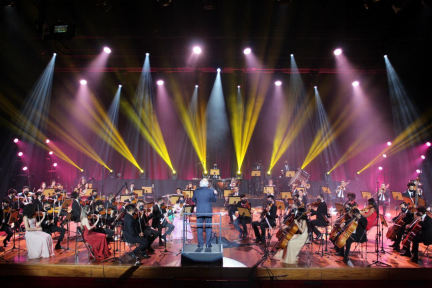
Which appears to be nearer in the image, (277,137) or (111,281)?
(111,281)

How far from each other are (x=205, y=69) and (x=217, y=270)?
1005 centimetres

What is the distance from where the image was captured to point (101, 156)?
758 inches

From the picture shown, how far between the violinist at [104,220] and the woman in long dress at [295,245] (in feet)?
14.1

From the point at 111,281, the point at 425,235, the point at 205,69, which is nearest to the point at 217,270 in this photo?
the point at 111,281

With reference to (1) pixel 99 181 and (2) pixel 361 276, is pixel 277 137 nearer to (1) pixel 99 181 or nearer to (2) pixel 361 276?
(1) pixel 99 181

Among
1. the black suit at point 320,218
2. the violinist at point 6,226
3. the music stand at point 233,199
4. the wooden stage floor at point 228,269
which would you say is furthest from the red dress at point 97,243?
the black suit at point 320,218

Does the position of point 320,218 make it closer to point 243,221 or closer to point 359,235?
point 359,235

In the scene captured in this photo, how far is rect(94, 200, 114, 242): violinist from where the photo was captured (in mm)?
8445

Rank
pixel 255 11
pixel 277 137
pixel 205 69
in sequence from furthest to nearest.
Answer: pixel 277 137
pixel 205 69
pixel 255 11

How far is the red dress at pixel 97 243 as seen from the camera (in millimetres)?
7547

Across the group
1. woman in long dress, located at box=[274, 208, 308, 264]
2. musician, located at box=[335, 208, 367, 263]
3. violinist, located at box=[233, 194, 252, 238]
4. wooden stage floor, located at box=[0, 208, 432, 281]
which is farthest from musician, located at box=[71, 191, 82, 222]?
musician, located at box=[335, 208, 367, 263]

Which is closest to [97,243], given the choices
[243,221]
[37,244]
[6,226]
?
[37,244]

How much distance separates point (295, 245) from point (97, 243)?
4539mm

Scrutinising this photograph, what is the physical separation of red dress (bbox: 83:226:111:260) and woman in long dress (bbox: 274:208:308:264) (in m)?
4.03
